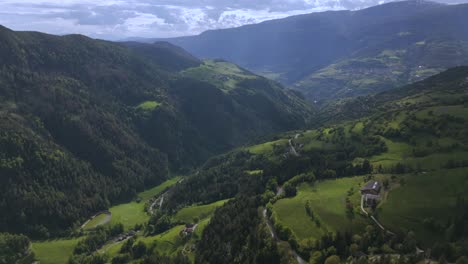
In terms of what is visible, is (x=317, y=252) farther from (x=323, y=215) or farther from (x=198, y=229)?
(x=198, y=229)

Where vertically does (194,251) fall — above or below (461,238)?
below

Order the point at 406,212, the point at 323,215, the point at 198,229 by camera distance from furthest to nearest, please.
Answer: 1. the point at 198,229
2. the point at 323,215
3. the point at 406,212

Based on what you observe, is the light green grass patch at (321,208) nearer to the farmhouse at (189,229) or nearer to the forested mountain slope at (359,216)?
the forested mountain slope at (359,216)

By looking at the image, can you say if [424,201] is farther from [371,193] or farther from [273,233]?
[273,233]

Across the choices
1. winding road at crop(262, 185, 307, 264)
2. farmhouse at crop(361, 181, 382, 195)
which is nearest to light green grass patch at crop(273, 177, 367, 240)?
farmhouse at crop(361, 181, 382, 195)

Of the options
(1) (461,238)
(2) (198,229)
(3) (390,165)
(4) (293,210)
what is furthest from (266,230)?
(3) (390,165)

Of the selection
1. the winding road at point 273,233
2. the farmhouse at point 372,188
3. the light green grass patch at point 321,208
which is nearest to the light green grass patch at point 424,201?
the farmhouse at point 372,188

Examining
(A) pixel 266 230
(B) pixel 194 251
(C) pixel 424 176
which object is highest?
(C) pixel 424 176

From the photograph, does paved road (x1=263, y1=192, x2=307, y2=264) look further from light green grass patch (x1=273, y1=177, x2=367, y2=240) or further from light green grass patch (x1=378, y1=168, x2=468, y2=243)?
light green grass patch (x1=378, y1=168, x2=468, y2=243)
